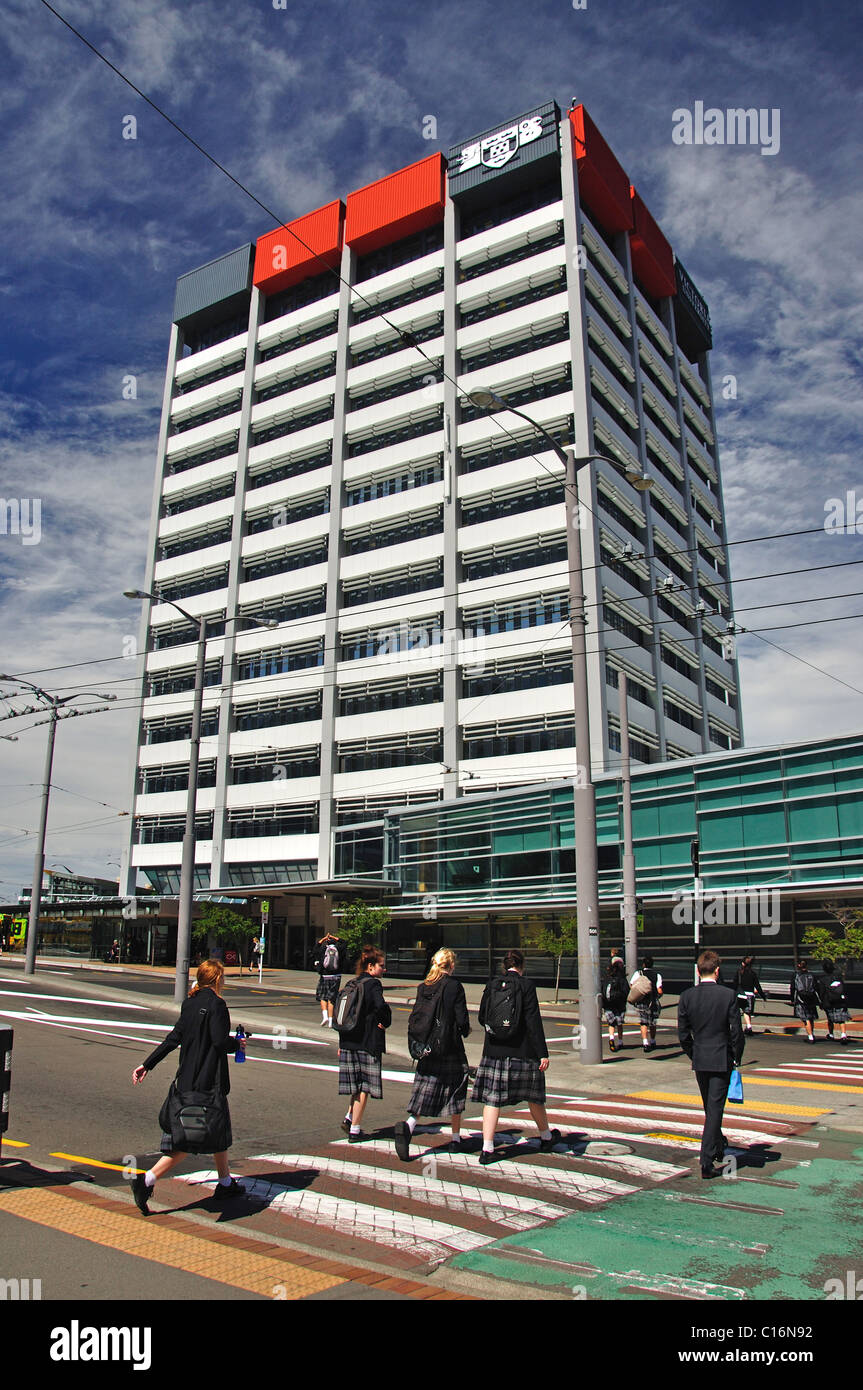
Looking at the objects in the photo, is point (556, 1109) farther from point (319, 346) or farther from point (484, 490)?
point (319, 346)

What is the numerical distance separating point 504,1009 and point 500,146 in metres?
52.4

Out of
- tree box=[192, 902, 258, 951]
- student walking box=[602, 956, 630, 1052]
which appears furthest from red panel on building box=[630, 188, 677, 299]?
student walking box=[602, 956, 630, 1052]

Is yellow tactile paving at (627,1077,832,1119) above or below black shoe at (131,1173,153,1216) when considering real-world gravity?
below

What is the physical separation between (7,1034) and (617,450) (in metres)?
44.6

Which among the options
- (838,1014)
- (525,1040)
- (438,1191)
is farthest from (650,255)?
(438,1191)

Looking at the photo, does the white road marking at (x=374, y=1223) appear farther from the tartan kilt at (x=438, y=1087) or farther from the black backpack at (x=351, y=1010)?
the black backpack at (x=351, y=1010)

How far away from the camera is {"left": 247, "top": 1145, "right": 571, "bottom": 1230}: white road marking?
19.3 ft

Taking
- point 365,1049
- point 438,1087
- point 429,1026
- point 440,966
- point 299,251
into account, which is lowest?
point 438,1087

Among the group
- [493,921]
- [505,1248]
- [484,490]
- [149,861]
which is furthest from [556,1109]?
[149,861]

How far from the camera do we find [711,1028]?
7.22 metres

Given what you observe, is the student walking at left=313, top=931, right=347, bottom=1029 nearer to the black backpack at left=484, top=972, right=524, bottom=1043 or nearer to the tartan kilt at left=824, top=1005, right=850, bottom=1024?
the tartan kilt at left=824, top=1005, right=850, bottom=1024

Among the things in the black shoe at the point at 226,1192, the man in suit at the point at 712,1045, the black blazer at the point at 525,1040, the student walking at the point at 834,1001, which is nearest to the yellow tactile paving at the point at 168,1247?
the black shoe at the point at 226,1192

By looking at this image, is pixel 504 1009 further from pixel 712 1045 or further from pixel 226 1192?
pixel 226 1192

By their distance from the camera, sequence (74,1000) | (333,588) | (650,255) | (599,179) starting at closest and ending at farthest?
(74,1000)
(599,179)
(333,588)
(650,255)
